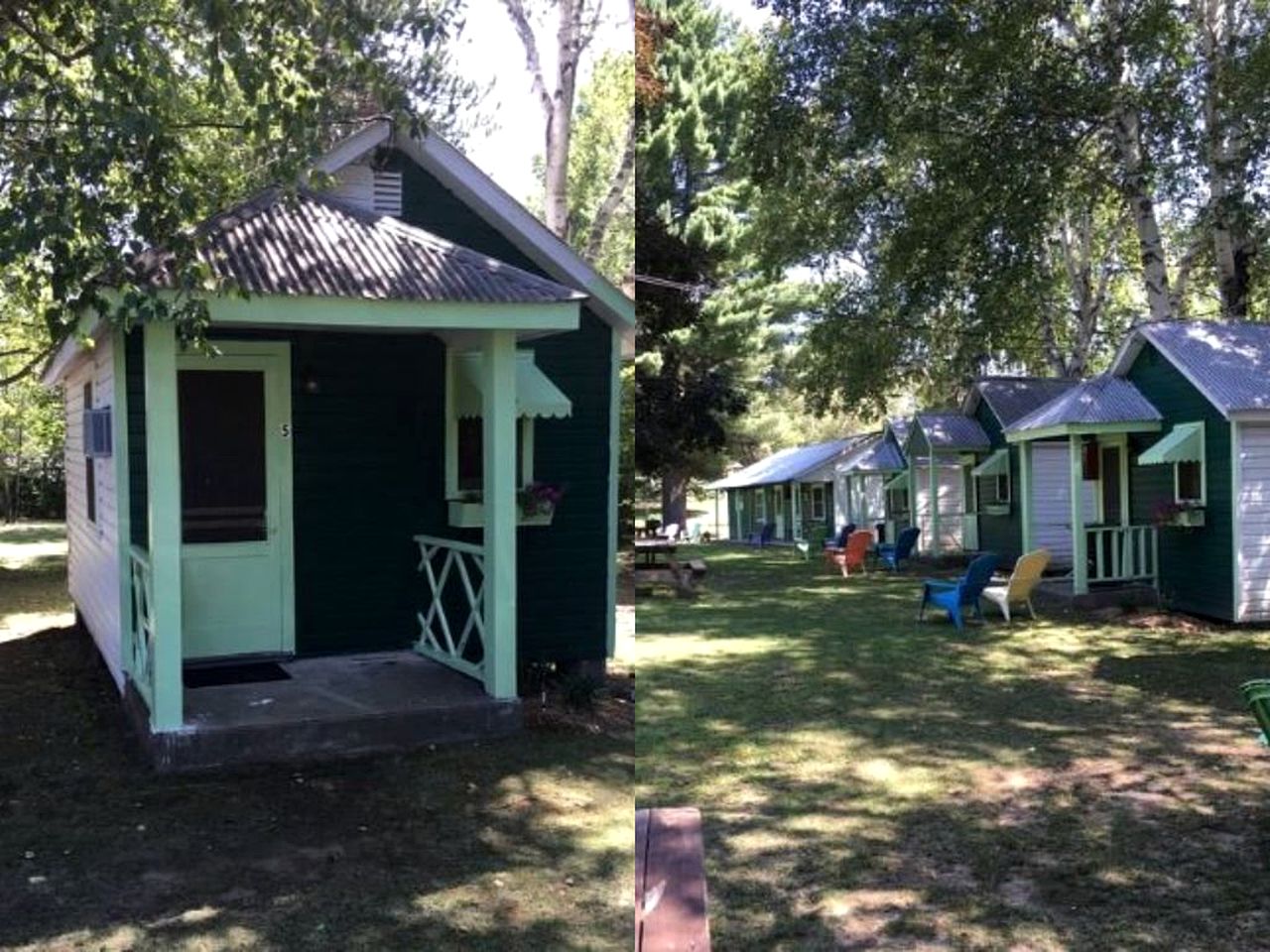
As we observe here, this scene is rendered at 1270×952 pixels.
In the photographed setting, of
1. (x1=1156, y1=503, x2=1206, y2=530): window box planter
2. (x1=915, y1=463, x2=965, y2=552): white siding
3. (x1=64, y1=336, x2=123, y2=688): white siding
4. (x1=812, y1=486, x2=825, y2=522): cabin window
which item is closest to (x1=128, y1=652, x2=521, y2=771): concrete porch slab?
(x1=64, y1=336, x2=123, y2=688): white siding

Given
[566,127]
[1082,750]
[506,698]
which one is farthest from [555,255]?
[1082,750]

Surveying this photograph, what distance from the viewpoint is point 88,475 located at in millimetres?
8789

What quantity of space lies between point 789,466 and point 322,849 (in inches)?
1131

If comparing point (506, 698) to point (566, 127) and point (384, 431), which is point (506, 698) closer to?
point (384, 431)

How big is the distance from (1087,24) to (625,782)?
13.4 m

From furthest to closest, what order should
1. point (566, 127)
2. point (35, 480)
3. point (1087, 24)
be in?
point (35, 480) → point (1087, 24) → point (566, 127)

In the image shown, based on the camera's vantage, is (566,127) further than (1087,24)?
No

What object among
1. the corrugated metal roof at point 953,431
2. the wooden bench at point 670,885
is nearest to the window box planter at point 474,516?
the wooden bench at point 670,885

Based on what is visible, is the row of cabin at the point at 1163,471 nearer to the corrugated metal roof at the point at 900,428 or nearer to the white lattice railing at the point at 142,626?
the corrugated metal roof at the point at 900,428

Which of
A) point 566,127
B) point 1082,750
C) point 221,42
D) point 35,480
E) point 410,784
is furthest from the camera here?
point 35,480

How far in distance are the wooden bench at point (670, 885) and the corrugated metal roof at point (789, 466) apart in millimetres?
27683

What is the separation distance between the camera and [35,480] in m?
28.6

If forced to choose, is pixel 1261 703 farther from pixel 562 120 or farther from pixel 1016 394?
pixel 1016 394

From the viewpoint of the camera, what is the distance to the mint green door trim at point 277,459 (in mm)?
7055
